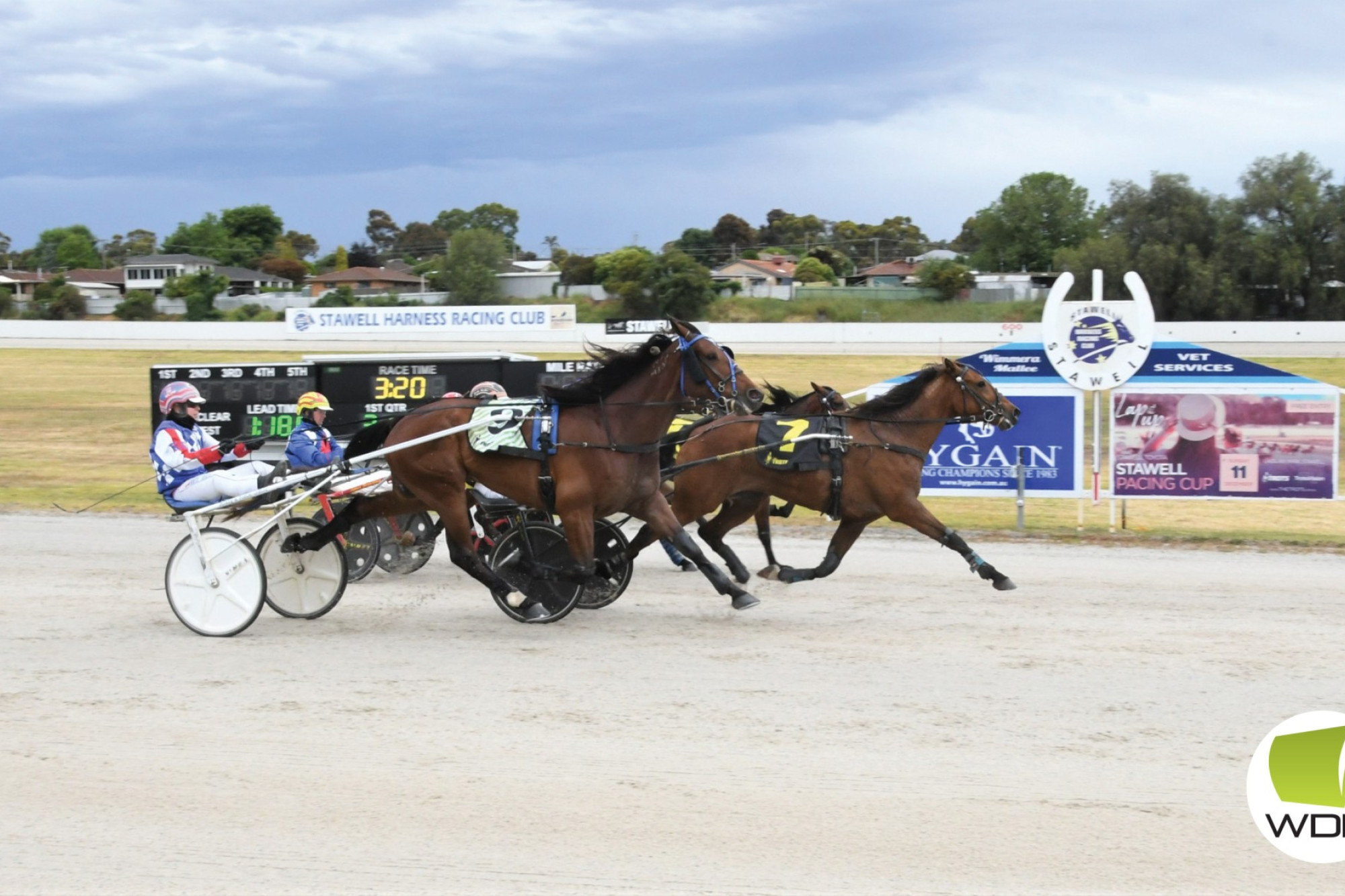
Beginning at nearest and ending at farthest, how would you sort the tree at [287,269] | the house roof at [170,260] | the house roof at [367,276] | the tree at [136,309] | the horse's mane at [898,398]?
the horse's mane at [898,398], the tree at [136,309], the house roof at [367,276], the tree at [287,269], the house roof at [170,260]

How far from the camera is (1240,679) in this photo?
20.3ft

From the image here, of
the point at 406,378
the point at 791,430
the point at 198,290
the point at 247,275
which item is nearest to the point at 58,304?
the point at 198,290

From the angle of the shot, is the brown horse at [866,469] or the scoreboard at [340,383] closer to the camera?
the brown horse at [866,469]

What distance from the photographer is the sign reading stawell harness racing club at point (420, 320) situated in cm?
2402

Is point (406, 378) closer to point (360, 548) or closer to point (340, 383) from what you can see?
point (340, 383)

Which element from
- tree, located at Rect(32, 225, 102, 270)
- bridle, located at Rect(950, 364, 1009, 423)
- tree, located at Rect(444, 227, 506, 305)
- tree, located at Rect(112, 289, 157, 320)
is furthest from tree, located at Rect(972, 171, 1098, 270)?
tree, located at Rect(32, 225, 102, 270)

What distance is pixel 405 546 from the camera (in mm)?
9234

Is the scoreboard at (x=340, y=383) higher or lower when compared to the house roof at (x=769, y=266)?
lower

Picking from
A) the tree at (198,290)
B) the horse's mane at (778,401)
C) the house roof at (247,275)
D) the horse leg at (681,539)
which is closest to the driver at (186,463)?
the horse leg at (681,539)

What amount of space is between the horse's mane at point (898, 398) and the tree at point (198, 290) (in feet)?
177

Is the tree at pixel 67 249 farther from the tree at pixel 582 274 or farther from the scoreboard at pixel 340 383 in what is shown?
the scoreboard at pixel 340 383

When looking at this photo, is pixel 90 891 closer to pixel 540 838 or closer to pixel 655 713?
pixel 540 838

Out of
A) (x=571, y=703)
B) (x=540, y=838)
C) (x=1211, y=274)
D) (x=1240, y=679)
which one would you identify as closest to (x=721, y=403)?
(x=571, y=703)
